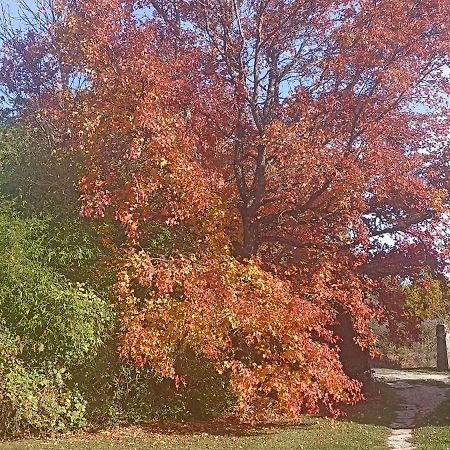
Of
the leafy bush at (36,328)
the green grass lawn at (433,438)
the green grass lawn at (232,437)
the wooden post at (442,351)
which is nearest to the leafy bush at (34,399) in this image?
the leafy bush at (36,328)

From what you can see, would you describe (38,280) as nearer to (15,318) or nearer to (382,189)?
(15,318)

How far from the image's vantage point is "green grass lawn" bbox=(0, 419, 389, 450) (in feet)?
38.9

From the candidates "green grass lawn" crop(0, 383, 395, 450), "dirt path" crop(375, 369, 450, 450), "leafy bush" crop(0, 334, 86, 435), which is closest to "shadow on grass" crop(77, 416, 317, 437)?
"green grass lawn" crop(0, 383, 395, 450)

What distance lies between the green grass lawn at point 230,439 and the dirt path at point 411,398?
375mm

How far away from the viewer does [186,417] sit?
52.2 feet

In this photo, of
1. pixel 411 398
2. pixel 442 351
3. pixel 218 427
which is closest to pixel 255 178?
pixel 218 427

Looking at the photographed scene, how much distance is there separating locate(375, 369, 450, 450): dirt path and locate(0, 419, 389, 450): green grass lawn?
375mm

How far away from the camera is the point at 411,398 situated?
69.2 ft

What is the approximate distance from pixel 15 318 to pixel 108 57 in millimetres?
6363

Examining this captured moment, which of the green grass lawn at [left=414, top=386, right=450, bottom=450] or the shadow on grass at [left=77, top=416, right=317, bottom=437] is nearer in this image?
A: the green grass lawn at [left=414, top=386, right=450, bottom=450]

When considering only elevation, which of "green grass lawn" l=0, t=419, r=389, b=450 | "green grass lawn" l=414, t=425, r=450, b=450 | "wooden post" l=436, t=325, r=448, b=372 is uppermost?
"wooden post" l=436, t=325, r=448, b=372

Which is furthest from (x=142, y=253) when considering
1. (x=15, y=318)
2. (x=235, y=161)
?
(x=235, y=161)

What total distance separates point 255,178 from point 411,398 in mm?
9962

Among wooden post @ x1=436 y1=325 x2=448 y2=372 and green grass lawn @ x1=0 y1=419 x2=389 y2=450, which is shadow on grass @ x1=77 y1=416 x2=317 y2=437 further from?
wooden post @ x1=436 y1=325 x2=448 y2=372
